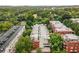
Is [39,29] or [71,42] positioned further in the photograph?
[39,29]

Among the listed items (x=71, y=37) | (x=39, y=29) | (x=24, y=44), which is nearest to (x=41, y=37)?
(x=39, y=29)

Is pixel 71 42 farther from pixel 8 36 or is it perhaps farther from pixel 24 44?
pixel 8 36

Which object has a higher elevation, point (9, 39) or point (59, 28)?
point (59, 28)

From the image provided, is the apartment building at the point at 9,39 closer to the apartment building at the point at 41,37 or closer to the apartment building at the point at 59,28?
the apartment building at the point at 41,37

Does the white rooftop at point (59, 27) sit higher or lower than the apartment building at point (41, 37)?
higher

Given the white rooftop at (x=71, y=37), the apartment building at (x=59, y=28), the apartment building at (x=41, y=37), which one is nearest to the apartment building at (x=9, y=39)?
the apartment building at (x=41, y=37)

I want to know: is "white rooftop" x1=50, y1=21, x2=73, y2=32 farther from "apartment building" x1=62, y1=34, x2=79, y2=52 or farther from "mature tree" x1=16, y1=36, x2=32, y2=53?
"mature tree" x1=16, y1=36, x2=32, y2=53

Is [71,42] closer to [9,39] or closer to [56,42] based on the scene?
[56,42]
